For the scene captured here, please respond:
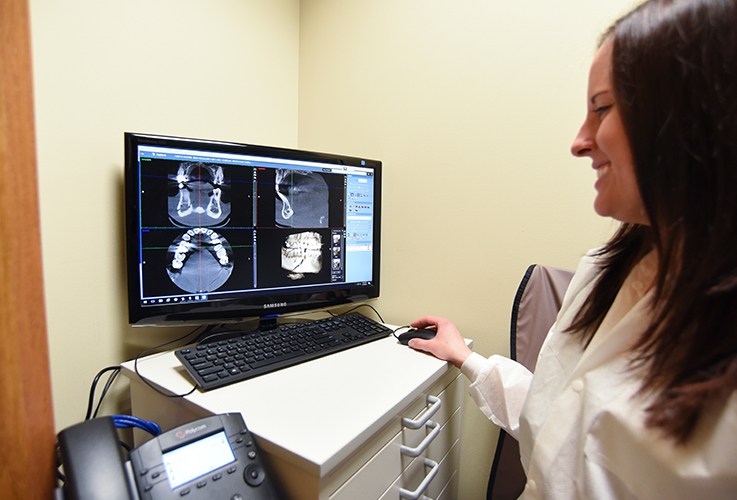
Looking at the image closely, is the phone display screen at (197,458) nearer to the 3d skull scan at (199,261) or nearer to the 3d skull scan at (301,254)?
the 3d skull scan at (199,261)

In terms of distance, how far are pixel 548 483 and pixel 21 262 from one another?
743 millimetres

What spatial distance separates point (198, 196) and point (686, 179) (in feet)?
3.08

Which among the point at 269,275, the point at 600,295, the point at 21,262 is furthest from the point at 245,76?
the point at 600,295

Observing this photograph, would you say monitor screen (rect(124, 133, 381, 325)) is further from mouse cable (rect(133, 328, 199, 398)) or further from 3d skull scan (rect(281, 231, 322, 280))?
mouse cable (rect(133, 328, 199, 398))

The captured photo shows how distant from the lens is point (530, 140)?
1054 millimetres

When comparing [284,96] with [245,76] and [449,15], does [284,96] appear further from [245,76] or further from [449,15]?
[449,15]

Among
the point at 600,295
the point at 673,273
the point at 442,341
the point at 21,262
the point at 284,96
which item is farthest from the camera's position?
the point at 284,96

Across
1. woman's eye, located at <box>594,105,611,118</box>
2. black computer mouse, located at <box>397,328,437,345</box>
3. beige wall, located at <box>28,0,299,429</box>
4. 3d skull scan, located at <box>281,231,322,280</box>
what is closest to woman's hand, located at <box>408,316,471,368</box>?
black computer mouse, located at <box>397,328,437,345</box>

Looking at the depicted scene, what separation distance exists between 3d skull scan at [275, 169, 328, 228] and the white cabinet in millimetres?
402

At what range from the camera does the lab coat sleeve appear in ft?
2.74

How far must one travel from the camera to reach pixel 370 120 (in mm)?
1312

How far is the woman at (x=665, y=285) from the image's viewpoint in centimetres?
43

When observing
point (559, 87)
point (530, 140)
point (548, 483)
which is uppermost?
point (559, 87)

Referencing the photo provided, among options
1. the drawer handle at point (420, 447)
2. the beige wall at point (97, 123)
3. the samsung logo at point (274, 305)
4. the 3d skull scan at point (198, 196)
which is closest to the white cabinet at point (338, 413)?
the drawer handle at point (420, 447)
